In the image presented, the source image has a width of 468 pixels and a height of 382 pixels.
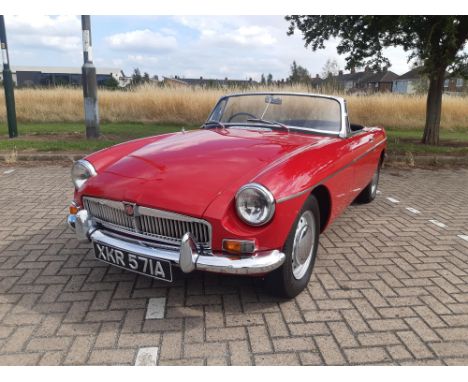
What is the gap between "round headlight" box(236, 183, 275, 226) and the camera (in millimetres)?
2258

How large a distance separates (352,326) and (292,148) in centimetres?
133

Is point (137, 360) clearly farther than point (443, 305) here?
No

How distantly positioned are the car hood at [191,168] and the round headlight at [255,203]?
4.2 inches

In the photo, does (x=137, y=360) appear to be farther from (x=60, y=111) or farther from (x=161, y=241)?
(x=60, y=111)

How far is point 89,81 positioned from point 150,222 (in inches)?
285

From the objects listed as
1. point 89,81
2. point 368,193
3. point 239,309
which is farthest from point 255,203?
point 89,81

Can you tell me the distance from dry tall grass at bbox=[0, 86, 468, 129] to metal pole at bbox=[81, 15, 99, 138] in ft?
14.7

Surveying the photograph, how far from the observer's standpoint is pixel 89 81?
8602 mm

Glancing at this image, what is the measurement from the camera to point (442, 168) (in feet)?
25.5

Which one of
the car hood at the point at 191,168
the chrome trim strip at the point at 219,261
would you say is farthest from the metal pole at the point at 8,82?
the chrome trim strip at the point at 219,261

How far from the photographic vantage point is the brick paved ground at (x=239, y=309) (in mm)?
2107

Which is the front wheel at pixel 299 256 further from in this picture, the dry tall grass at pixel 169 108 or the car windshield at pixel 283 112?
the dry tall grass at pixel 169 108

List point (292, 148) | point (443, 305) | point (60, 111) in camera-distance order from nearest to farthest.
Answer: point (443, 305), point (292, 148), point (60, 111)

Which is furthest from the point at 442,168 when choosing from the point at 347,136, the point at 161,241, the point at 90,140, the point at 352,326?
the point at 90,140
